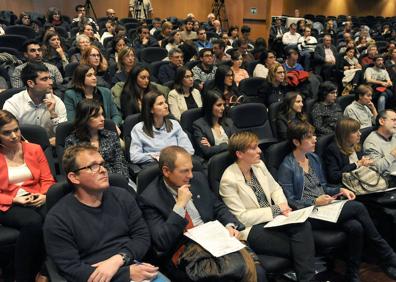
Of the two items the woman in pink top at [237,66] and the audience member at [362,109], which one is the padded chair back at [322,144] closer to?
the audience member at [362,109]

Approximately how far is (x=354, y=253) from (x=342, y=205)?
27 centimetres

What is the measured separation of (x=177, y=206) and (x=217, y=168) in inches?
20.7

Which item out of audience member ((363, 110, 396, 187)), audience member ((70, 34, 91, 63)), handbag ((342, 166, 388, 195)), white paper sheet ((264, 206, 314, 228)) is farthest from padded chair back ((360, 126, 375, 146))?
audience member ((70, 34, 91, 63))

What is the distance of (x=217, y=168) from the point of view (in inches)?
90.6

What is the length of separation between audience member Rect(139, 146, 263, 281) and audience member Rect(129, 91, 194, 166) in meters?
0.68

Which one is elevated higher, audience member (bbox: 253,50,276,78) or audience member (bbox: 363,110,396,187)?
audience member (bbox: 253,50,276,78)

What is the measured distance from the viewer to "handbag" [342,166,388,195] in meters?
2.55

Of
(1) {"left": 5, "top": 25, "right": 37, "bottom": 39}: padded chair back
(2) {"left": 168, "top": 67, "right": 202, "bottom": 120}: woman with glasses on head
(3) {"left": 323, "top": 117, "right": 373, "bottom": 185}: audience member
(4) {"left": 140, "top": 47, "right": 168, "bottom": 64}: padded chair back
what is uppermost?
(1) {"left": 5, "top": 25, "right": 37, "bottom": 39}: padded chair back

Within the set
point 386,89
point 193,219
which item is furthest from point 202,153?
point 386,89

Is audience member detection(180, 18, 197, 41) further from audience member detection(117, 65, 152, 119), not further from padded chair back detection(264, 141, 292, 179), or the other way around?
padded chair back detection(264, 141, 292, 179)

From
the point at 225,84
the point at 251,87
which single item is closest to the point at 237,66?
the point at 251,87

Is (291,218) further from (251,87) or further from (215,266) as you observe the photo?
(251,87)

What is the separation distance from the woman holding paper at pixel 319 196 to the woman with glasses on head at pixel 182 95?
145 cm

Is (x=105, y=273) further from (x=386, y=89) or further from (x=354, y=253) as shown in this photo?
(x=386, y=89)
